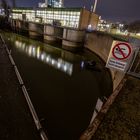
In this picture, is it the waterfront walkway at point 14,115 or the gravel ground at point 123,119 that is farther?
the waterfront walkway at point 14,115

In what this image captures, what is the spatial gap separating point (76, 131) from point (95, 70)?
29.6 ft

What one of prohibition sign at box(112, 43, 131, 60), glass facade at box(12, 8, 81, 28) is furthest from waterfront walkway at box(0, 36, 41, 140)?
glass facade at box(12, 8, 81, 28)

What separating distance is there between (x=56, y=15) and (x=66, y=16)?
15.0 ft

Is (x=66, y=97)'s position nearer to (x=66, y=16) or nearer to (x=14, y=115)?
(x=14, y=115)

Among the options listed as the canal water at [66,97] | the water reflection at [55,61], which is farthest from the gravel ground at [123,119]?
the water reflection at [55,61]

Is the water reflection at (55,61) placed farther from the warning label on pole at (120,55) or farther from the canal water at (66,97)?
the warning label on pole at (120,55)

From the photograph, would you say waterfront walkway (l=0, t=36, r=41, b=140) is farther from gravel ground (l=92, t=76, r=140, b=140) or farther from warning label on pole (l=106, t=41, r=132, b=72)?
warning label on pole (l=106, t=41, r=132, b=72)

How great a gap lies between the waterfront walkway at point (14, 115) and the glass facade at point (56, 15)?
26.7 metres

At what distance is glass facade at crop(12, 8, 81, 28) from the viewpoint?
100 ft

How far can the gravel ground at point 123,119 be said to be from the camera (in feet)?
6.56

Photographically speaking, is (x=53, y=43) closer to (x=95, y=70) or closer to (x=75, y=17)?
(x=75, y=17)

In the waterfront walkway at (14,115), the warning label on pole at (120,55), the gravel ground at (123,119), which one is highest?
the warning label on pole at (120,55)

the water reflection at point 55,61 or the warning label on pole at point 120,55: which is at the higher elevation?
the warning label on pole at point 120,55

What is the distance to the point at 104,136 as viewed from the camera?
1937 millimetres
